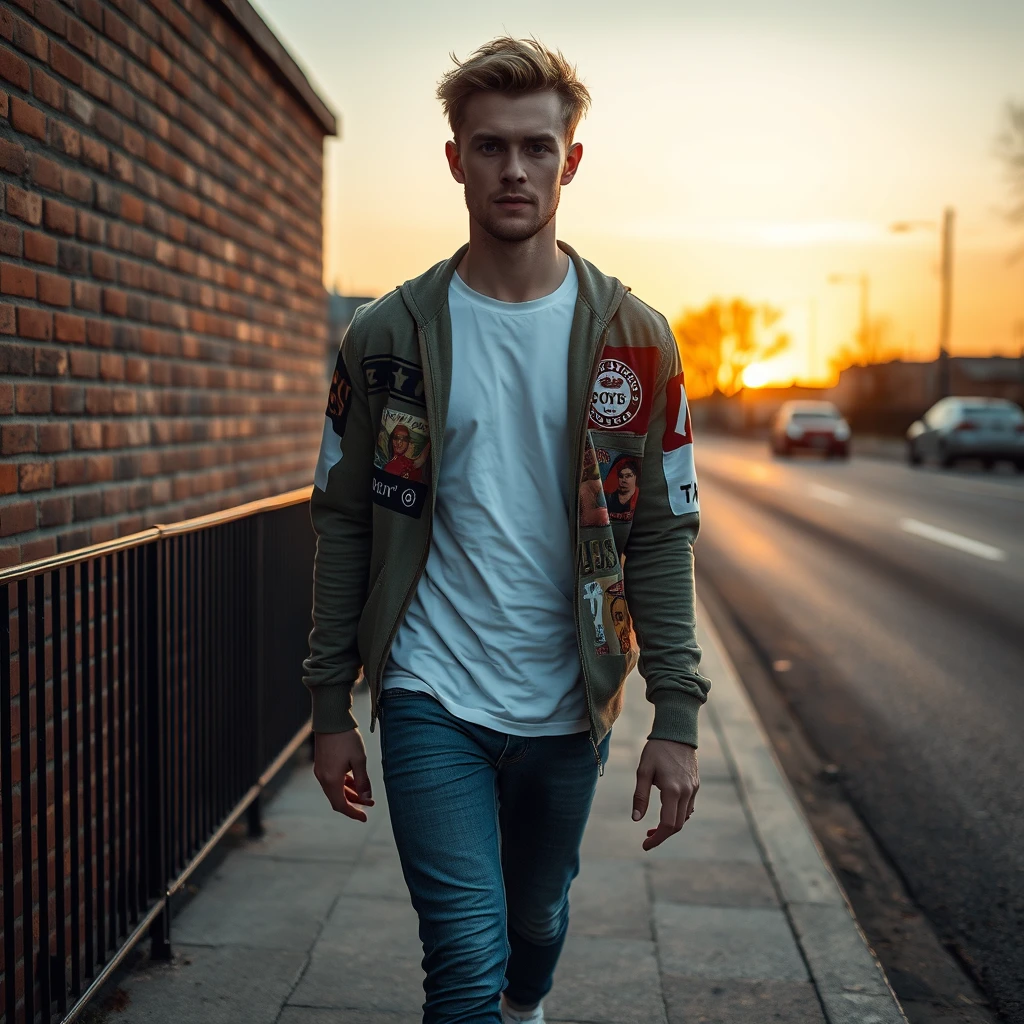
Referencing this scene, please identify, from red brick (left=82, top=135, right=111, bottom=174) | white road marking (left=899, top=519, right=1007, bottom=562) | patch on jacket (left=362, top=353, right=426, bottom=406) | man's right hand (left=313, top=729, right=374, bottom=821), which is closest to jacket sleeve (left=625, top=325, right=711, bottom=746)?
patch on jacket (left=362, top=353, right=426, bottom=406)

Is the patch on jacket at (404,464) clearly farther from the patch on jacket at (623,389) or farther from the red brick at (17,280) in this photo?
the red brick at (17,280)

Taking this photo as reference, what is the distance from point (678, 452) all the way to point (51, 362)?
1.66 m

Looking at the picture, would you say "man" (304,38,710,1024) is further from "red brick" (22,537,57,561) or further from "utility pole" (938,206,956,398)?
"utility pole" (938,206,956,398)

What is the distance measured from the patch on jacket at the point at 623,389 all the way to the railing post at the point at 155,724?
1.45m

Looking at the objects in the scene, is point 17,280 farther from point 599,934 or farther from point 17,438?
point 599,934

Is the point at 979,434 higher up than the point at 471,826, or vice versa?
the point at 979,434

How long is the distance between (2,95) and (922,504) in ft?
56.6

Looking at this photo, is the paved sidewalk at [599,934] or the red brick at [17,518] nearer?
the red brick at [17,518]

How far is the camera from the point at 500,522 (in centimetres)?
233

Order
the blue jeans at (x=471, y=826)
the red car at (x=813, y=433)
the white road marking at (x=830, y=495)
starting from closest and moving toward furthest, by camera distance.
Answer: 1. the blue jeans at (x=471, y=826)
2. the white road marking at (x=830, y=495)
3. the red car at (x=813, y=433)

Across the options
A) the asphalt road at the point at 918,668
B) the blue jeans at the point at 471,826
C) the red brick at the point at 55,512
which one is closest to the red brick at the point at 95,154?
the red brick at the point at 55,512

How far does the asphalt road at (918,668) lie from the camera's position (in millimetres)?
4574

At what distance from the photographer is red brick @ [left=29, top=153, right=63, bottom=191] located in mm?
3027

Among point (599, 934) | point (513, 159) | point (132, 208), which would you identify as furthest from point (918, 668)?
point (513, 159)
